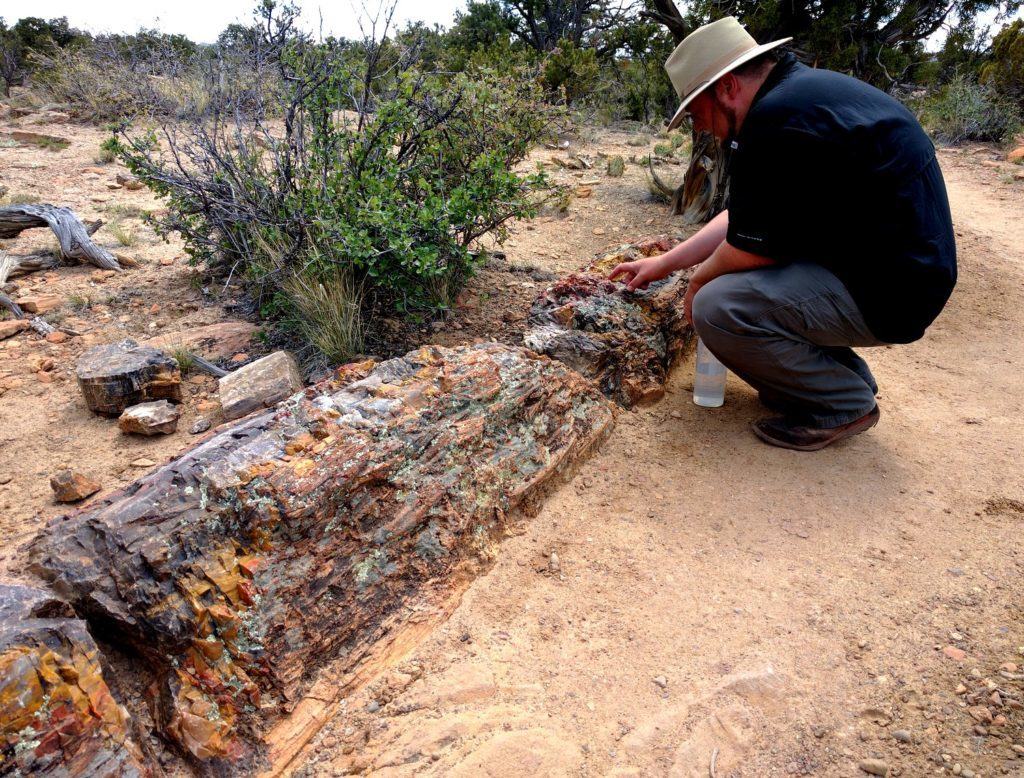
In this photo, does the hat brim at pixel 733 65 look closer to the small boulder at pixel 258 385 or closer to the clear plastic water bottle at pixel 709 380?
the clear plastic water bottle at pixel 709 380

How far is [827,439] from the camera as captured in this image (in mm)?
2799

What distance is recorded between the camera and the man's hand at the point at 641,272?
10.3 ft

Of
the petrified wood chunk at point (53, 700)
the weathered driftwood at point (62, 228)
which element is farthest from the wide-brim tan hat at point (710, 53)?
the weathered driftwood at point (62, 228)

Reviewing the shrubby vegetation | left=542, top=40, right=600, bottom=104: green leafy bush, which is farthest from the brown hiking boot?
left=542, top=40, right=600, bottom=104: green leafy bush

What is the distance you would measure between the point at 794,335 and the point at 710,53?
1074 mm

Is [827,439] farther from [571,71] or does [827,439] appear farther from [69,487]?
[571,71]

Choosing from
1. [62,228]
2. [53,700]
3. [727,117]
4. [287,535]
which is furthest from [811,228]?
[62,228]

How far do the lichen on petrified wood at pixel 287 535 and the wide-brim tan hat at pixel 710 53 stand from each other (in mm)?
1328

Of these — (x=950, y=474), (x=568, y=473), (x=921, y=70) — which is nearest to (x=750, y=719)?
(x=568, y=473)

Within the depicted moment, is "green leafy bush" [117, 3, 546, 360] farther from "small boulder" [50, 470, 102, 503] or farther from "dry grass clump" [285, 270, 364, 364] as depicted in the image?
"small boulder" [50, 470, 102, 503]

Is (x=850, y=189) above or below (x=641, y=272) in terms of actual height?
above

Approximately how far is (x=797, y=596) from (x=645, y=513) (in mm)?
599

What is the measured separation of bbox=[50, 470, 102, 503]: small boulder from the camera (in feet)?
8.49

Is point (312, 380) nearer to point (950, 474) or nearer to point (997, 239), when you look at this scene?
point (950, 474)
